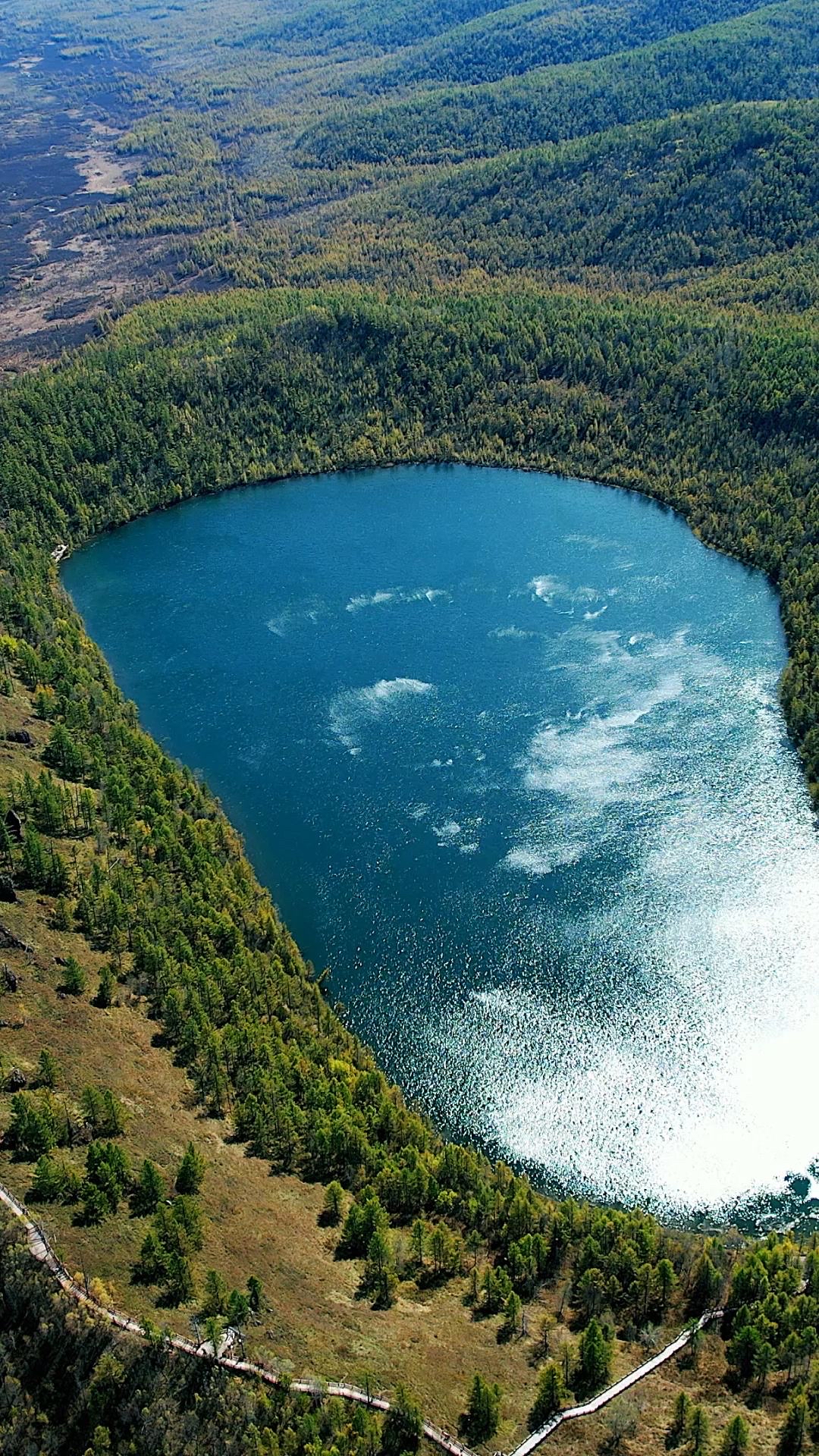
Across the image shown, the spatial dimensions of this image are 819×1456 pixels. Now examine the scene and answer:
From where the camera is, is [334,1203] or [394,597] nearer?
[334,1203]

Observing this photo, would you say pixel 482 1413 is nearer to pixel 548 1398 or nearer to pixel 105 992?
pixel 548 1398

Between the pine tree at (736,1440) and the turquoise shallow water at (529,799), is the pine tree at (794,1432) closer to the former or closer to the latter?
the pine tree at (736,1440)

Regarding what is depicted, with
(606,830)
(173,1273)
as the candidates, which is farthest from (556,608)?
(173,1273)

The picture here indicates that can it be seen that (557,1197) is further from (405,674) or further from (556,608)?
(556,608)

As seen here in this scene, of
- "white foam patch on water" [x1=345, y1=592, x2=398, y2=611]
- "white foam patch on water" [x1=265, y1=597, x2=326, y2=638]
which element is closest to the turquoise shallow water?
"white foam patch on water" [x1=345, y1=592, x2=398, y2=611]

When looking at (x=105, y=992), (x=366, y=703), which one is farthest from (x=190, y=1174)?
(x=366, y=703)

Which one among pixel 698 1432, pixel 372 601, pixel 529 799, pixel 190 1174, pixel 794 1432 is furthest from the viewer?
pixel 372 601
